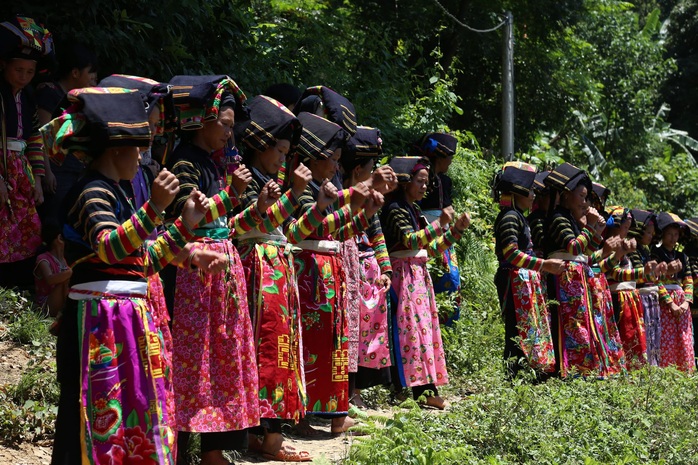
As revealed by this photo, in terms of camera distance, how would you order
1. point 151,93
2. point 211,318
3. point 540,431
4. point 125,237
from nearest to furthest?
point 125,237
point 151,93
point 211,318
point 540,431

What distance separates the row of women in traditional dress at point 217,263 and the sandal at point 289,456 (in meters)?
0.01

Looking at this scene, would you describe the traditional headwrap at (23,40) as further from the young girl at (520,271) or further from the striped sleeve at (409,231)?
the young girl at (520,271)

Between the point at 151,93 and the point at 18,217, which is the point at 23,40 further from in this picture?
the point at 151,93

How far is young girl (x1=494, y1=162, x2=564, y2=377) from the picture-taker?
8.73 metres

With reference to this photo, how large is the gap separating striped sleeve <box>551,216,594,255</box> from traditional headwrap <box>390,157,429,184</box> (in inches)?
65.2

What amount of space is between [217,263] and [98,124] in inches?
32.4

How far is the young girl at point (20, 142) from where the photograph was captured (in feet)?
23.1

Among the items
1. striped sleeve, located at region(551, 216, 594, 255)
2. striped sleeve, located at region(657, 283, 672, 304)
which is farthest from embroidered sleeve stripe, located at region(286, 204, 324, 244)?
striped sleeve, located at region(657, 283, 672, 304)

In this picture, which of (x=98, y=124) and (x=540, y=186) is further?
(x=540, y=186)

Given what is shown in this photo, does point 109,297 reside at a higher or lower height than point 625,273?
lower

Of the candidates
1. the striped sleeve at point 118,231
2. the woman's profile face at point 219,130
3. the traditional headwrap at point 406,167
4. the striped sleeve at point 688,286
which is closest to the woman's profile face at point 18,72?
the woman's profile face at point 219,130

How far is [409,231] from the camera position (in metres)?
8.10

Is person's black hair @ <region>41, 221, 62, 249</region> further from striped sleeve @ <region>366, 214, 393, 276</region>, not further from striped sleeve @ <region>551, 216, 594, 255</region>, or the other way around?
striped sleeve @ <region>551, 216, 594, 255</region>

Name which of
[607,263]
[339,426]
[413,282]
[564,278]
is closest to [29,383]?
[339,426]
